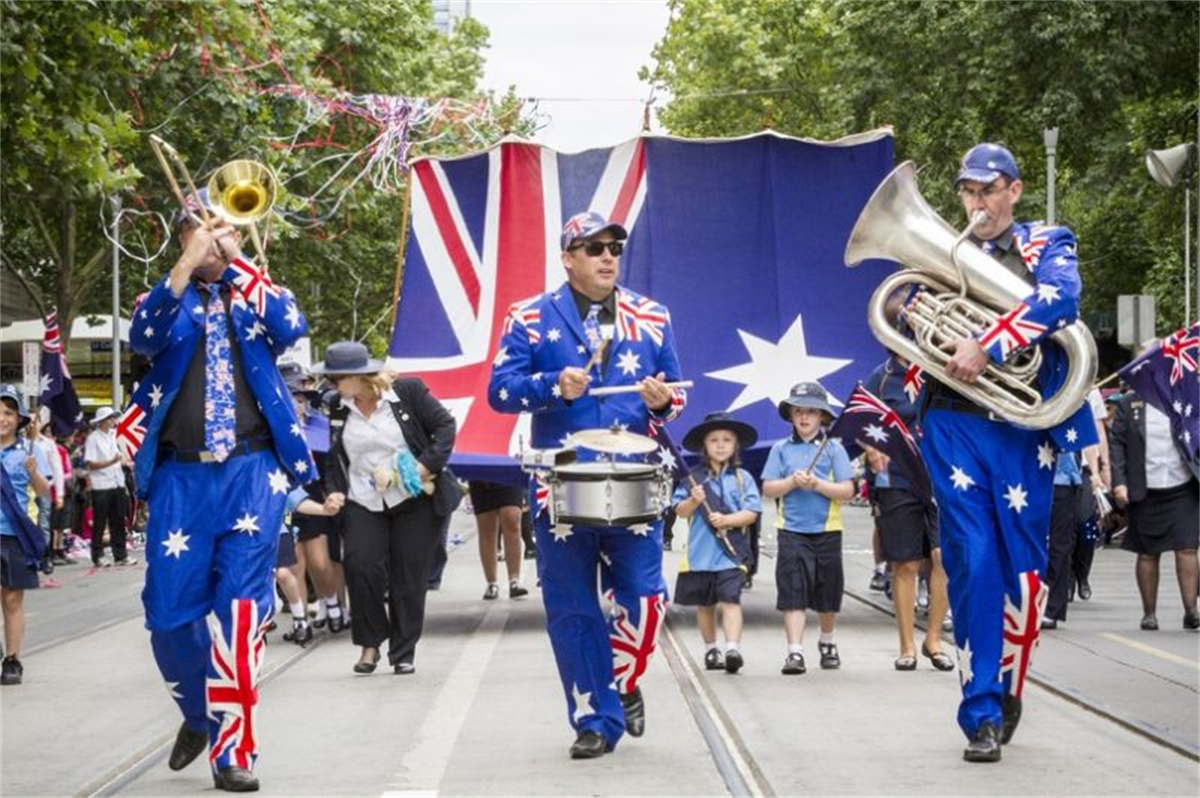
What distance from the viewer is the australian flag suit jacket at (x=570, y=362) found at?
8992 millimetres

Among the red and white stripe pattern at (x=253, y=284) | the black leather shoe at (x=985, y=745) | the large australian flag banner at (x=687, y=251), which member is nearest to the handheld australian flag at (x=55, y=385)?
the large australian flag banner at (x=687, y=251)

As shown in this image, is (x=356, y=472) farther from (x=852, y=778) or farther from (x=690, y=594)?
(x=852, y=778)

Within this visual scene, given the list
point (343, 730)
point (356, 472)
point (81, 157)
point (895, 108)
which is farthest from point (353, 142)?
point (343, 730)

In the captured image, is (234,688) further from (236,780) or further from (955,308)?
(955,308)

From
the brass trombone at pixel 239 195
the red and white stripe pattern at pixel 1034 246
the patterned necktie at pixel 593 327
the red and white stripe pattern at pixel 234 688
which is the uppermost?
the brass trombone at pixel 239 195

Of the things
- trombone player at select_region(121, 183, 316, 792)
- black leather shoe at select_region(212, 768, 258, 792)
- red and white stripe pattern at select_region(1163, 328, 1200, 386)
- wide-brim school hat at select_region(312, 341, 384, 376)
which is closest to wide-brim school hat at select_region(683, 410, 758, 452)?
wide-brim school hat at select_region(312, 341, 384, 376)

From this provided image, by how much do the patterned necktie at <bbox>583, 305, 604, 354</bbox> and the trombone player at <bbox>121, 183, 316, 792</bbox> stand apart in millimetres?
1150

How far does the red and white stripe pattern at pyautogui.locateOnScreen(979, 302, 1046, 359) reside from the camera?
345 inches

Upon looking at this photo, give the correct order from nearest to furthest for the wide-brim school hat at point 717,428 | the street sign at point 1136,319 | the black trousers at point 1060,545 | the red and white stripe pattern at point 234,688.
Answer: the red and white stripe pattern at point 234,688
the wide-brim school hat at point 717,428
the black trousers at point 1060,545
the street sign at point 1136,319

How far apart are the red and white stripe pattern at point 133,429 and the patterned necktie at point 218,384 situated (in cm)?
28

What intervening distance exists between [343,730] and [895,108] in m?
28.8

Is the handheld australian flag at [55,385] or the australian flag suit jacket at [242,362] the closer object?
the australian flag suit jacket at [242,362]

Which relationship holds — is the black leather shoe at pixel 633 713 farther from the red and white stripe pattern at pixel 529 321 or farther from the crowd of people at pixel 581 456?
the red and white stripe pattern at pixel 529 321

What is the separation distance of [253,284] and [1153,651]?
7302 millimetres
